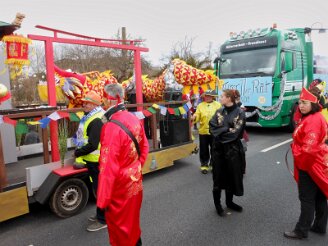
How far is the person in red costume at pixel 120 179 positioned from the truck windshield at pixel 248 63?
7.89 meters

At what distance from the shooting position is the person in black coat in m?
3.68

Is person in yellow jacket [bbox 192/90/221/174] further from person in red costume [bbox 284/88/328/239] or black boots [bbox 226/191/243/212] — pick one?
person in red costume [bbox 284/88/328/239]

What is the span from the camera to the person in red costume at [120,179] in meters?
2.32

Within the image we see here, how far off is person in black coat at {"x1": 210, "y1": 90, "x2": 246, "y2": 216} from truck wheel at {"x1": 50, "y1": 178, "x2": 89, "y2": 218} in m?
1.83

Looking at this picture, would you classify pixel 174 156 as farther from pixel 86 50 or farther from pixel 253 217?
pixel 86 50

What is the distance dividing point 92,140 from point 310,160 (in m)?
2.36

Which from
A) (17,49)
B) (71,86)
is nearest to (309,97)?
(17,49)

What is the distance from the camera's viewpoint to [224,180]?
3824 mm

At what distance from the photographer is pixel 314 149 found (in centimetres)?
288

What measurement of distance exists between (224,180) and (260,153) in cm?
378

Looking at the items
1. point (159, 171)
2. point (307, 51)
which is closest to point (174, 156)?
point (159, 171)

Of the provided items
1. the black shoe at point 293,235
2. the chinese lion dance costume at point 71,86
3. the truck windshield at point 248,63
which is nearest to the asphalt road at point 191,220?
the black shoe at point 293,235

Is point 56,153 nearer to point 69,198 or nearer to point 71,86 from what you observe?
point 69,198

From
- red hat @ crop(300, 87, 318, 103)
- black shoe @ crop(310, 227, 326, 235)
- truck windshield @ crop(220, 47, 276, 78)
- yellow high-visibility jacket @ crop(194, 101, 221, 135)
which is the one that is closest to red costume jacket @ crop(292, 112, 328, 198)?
red hat @ crop(300, 87, 318, 103)
